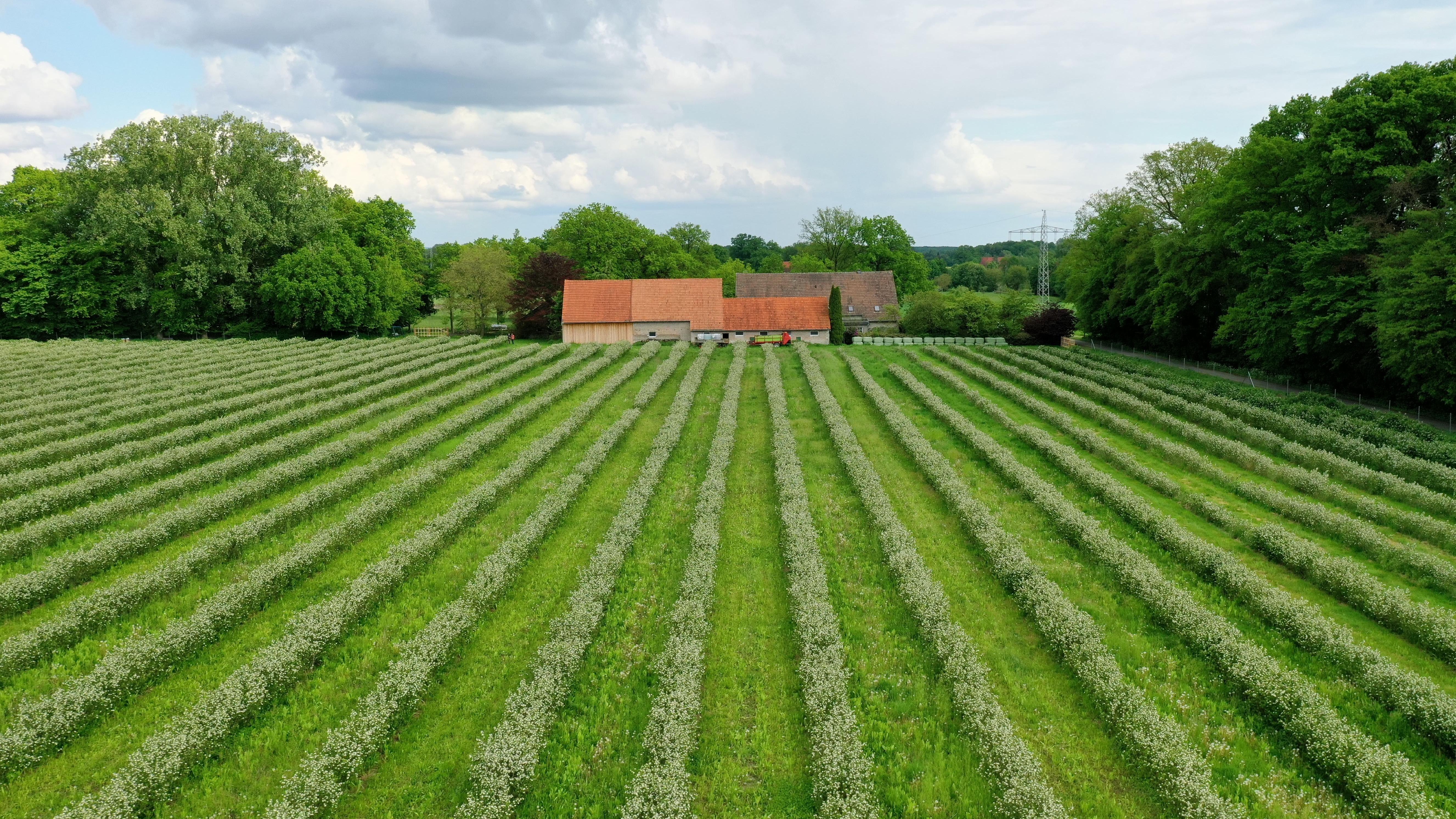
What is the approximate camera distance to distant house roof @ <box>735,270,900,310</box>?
247 ft

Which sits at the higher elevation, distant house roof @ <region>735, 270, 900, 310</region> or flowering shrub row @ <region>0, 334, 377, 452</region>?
distant house roof @ <region>735, 270, 900, 310</region>

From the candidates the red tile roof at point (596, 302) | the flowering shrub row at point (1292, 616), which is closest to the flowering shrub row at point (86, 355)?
the red tile roof at point (596, 302)

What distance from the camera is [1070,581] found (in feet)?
52.1

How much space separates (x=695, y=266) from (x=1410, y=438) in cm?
6699

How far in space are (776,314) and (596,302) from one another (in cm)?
1611

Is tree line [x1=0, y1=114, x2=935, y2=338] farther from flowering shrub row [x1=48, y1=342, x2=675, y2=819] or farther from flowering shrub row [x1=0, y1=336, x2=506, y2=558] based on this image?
flowering shrub row [x1=48, y1=342, x2=675, y2=819]

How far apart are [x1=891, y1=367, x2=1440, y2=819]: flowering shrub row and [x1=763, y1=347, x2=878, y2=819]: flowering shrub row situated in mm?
6704

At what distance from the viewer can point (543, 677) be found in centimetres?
1158

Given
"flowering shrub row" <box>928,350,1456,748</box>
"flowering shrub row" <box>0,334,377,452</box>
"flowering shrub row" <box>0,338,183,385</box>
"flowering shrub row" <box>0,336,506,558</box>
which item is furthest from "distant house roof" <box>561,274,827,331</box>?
"flowering shrub row" <box>928,350,1456,748</box>

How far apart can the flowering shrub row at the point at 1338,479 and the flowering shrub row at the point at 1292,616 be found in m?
4.17

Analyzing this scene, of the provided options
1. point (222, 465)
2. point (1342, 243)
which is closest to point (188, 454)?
point (222, 465)

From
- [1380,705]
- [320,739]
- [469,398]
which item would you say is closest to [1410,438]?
[1380,705]

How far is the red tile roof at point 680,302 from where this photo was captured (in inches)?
2313

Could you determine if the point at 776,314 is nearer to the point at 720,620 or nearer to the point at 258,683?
the point at 720,620
